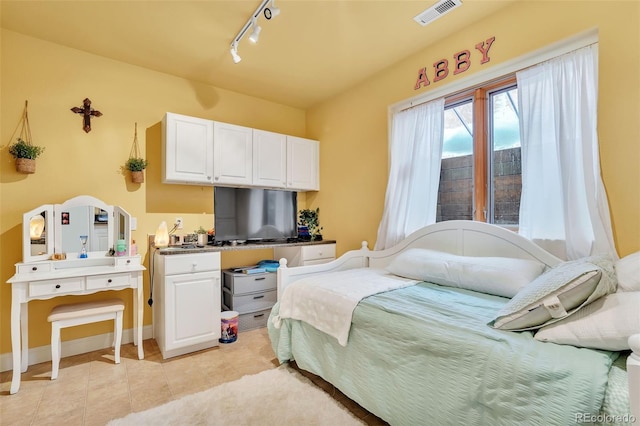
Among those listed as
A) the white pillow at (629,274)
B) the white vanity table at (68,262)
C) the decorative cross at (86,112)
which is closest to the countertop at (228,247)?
the white vanity table at (68,262)

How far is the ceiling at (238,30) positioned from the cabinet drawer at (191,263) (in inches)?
71.5

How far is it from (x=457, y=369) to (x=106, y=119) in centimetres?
335

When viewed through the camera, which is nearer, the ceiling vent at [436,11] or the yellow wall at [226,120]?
the yellow wall at [226,120]

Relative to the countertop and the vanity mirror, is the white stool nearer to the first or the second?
the vanity mirror

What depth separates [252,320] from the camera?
10.7ft

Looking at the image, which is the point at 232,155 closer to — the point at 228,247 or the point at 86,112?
the point at 228,247

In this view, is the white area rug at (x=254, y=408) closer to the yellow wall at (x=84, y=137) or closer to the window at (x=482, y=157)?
the yellow wall at (x=84, y=137)

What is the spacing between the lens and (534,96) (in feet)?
7.08

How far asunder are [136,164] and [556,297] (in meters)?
3.24

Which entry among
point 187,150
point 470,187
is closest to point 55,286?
point 187,150

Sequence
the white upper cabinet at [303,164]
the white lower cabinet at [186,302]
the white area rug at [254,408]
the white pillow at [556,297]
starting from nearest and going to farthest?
1. the white pillow at [556,297]
2. the white area rug at [254,408]
3. the white lower cabinet at [186,302]
4. the white upper cabinet at [303,164]

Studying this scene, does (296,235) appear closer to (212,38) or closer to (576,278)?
(212,38)

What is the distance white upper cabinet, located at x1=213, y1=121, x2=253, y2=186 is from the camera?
124 inches

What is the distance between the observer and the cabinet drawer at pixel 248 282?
10.4ft
